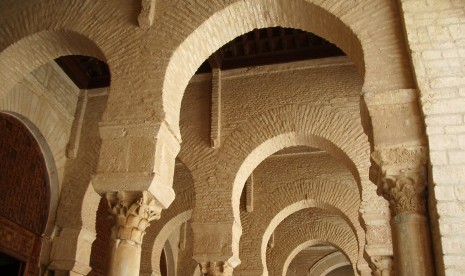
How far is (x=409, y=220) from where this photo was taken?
155 inches

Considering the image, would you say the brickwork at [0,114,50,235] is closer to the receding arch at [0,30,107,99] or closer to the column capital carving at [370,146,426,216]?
the receding arch at [0,30,107,99]

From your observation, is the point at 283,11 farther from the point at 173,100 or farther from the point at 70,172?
the point at 70,172

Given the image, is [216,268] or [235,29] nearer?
[235,29]

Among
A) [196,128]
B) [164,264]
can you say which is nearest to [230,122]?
[196,128]

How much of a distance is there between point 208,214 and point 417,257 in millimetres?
3708

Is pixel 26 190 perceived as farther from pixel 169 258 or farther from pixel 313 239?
pixel 313 239

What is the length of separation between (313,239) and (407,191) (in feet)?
27.1

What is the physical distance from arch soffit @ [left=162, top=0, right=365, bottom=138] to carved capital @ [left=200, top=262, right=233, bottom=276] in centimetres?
251

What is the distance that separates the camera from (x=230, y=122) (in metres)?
7.90

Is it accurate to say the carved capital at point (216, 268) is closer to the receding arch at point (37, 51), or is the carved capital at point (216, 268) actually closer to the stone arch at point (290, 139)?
the stone arch at point (290, 139)

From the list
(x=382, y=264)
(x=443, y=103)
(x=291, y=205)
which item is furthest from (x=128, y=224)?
(x=291, y=205)

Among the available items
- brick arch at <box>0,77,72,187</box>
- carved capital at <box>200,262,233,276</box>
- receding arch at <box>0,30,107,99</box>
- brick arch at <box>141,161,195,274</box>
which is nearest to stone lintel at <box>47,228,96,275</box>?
brick arch at <box>0,77,72,187</box>

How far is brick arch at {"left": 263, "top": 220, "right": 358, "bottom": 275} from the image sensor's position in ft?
38.8

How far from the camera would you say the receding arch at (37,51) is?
18.8ft
